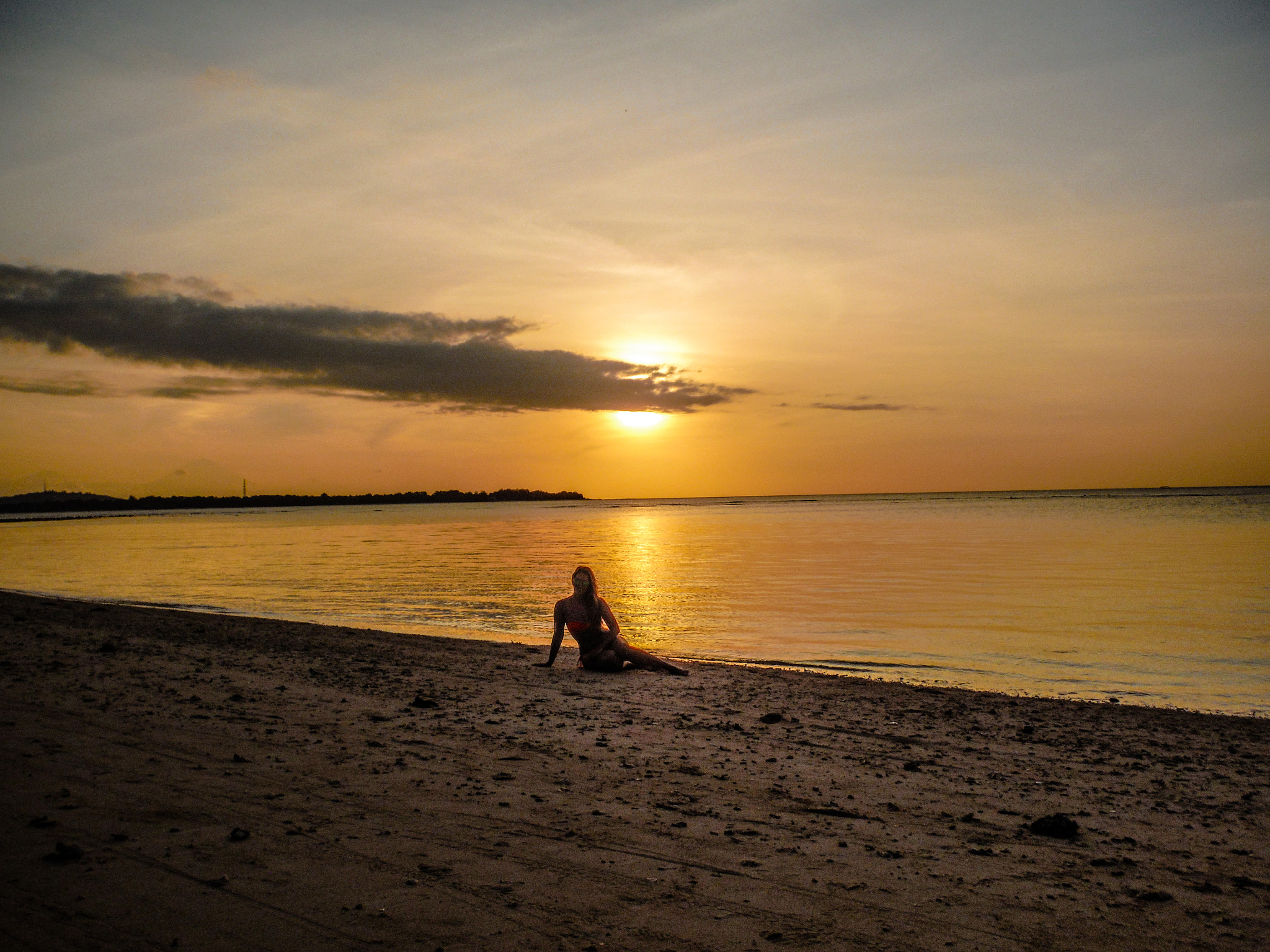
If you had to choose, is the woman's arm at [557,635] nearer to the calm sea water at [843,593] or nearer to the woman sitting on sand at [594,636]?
the woman sitting on sand at [594,636]

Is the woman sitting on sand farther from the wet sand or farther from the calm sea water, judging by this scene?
the calm sea water

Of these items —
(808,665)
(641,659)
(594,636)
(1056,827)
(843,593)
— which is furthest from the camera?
(843,593)

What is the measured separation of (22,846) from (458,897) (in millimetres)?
2664

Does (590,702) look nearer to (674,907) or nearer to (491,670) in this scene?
(491,670)

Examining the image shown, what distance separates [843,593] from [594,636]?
41.6ft

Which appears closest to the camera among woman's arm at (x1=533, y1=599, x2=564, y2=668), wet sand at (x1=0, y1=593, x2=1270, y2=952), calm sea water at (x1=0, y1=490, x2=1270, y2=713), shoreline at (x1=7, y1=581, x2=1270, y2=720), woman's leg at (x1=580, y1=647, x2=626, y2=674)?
wet sand at (x1=0, y1=593, x2=1270, y2=952)

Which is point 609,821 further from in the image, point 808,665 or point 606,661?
point 808,665

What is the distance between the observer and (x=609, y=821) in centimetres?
542

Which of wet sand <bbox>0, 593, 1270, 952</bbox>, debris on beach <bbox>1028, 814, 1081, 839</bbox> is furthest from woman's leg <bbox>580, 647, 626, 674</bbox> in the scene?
debris on beach <bbox>1028, 814, 1081, 839</bbox>

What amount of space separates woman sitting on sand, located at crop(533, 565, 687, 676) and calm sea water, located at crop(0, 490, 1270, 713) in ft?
→ 9.13

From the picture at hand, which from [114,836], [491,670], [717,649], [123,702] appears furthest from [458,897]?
[717,649]

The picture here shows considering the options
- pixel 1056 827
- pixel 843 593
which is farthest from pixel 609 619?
pixel 843 593

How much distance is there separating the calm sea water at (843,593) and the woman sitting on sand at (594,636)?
2783mm

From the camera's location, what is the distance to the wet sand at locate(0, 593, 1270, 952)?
4.02m
